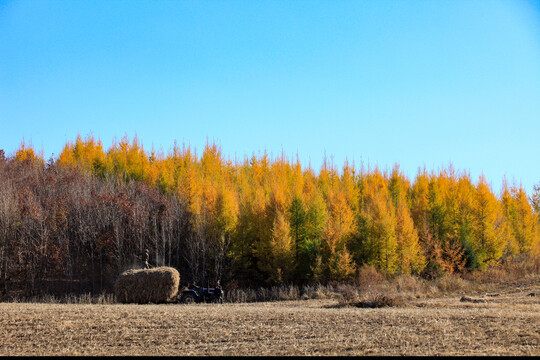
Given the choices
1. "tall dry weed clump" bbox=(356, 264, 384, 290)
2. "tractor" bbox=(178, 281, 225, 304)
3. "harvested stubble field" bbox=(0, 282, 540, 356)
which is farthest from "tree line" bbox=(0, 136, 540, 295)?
"harvested stubble field" bbox=(0, 282, 540, 356)

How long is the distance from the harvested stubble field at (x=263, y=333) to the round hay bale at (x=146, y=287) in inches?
260

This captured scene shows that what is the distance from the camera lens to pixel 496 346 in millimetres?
10375

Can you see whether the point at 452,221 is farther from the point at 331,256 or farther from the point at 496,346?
the point at 496,346

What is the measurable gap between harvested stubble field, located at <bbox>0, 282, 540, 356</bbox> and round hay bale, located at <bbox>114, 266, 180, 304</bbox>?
6.60m

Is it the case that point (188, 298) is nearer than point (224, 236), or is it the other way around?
point (188, 298)

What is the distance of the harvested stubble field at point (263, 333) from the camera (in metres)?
10.5

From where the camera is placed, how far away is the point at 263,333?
12.4 metres

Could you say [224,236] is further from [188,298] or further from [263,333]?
[263,333]

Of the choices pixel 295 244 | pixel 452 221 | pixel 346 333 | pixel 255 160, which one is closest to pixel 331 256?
pixel 295 244

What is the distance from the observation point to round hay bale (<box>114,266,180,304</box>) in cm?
2297

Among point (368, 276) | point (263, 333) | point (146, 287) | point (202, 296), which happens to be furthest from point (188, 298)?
point (368, 276)

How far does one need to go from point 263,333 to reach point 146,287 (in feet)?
40.1

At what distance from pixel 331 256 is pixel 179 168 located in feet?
73.1

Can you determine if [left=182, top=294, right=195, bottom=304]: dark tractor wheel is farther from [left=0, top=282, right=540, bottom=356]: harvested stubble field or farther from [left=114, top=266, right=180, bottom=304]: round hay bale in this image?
[left=0, top=282, right=540, bottom=356]: harvested stubble field
